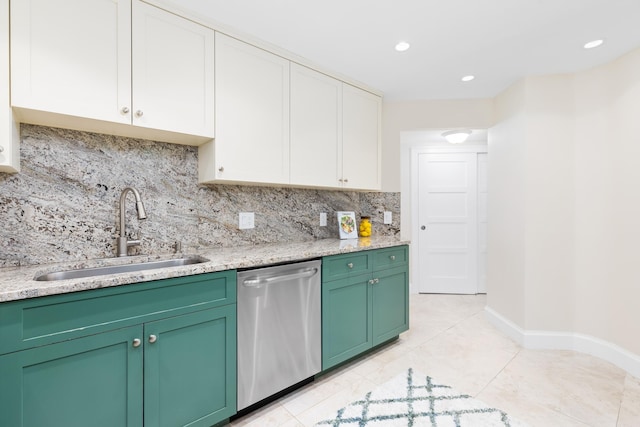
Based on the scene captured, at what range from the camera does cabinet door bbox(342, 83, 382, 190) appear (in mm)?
2656

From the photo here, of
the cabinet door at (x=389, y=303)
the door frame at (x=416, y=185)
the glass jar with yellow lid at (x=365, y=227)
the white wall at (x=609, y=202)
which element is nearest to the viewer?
the white wall at (x=609, y=202)

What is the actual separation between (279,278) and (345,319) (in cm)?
70

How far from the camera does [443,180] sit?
4.27m

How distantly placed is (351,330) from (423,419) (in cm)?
70

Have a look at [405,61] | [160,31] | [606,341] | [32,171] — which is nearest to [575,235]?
[606,341]

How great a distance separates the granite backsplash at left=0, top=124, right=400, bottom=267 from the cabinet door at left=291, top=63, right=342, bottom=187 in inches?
15.8

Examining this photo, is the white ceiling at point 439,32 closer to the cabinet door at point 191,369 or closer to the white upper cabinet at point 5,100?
the white upper cabinet at point 5,100

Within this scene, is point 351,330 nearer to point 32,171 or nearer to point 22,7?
point 32,171

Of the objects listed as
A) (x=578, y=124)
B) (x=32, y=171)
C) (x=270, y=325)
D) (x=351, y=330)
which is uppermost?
(x=578, y=124)

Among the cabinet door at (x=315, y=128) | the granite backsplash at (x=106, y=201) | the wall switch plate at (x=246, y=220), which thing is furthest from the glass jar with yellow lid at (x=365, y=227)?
the wall switch plate at (x=246, y=220)

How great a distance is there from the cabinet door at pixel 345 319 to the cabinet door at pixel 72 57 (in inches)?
64.3

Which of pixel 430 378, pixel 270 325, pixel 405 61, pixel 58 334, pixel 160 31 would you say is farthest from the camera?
pixel 405 61

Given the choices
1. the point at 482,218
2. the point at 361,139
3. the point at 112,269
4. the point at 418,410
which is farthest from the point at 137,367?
the point at 482,218

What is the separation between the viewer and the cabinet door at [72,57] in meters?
1.33
